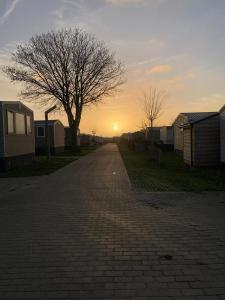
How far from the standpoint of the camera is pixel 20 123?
22.9 m

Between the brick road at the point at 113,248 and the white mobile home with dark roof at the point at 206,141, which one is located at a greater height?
the white mobile home with dark roof at the point at 206,141

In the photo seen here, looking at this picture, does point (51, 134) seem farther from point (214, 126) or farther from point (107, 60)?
point (214, 126)

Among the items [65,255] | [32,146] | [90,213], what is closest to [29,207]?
[90,213]

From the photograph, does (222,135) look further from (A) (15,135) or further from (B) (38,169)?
(A) (15,135)

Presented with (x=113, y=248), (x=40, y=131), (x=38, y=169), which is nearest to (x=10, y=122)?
(x=38, y=169)

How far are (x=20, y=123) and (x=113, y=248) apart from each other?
18.8m

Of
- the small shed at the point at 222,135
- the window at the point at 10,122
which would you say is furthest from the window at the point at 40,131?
the small shed at the point at 222,135

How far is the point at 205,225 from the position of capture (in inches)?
266

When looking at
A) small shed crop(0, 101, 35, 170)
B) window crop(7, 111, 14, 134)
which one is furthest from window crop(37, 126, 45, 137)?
window crop(7, 111, 14, 134)

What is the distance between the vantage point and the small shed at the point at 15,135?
62.1 feet

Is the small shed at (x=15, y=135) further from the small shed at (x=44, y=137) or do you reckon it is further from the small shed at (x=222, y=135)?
the small shed at (x=44, y=137)

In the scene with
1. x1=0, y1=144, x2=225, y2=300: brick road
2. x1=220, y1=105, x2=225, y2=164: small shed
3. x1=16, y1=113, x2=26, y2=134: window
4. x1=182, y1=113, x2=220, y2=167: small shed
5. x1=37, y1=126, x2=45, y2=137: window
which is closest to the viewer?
x1=0, y1=144, x2=225, y2=300: brick road

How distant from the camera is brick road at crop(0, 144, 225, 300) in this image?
4.01m

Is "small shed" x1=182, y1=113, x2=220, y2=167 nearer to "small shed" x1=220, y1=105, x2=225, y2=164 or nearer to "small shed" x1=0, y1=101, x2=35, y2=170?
"small shed" x1=220, y1=105, x2=225, y2=164
